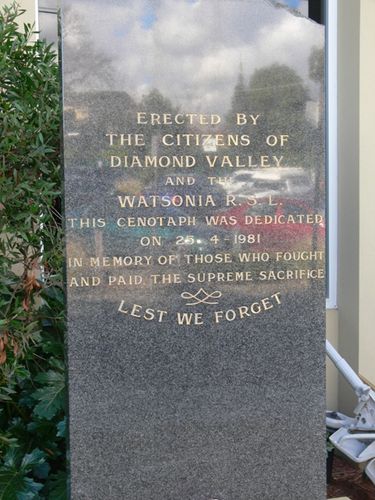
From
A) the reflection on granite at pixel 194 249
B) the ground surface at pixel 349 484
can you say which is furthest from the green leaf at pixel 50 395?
the ground surface at pixel 349 484

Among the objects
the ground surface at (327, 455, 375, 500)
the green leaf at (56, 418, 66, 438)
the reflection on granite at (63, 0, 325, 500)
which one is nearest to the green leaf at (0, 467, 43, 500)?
the green leaf at (56, 418, 66, 438)

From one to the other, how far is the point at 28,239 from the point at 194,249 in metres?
1.11

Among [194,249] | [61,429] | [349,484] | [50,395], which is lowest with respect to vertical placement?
[349,484]

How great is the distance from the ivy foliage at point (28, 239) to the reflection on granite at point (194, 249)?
0.74m

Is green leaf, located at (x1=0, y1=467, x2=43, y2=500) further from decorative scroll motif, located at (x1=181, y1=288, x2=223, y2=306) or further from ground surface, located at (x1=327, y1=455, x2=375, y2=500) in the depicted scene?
ground surface, located at (x1=327, y1=455, x2=375, y2=500)

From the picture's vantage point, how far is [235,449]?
10.1 feet

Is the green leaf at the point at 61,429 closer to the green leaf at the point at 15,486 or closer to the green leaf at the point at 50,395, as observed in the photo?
the green leaf at the point at 50,395

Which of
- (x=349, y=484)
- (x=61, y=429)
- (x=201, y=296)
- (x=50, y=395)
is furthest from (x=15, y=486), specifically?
(x=349, y=484)

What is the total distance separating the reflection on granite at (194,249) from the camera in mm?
2896

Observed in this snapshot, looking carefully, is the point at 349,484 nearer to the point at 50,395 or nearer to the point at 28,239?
the point at 50,395

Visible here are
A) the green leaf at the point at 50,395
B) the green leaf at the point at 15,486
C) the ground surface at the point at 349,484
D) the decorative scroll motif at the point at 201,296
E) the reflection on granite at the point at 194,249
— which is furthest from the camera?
the ground surface at the point at 349,484

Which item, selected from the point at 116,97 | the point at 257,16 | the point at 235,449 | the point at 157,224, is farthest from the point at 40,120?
the point at 235,449

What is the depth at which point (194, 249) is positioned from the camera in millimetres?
3010

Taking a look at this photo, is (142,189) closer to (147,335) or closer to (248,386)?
(147,335)
